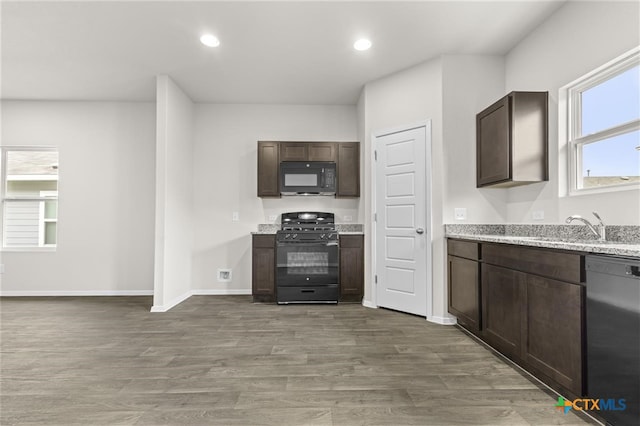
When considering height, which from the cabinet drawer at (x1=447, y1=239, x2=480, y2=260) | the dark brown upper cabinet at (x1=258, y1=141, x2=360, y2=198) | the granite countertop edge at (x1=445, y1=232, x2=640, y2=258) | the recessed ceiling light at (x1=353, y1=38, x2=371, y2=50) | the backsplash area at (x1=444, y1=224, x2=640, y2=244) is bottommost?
the cabinet drawer at (x1=447, y1=239, x2=480, y2=260)

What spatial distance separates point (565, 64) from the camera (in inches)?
104

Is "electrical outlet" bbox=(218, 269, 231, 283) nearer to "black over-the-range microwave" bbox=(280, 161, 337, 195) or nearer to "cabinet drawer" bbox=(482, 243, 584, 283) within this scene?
"black over-the-range microwave" bbox=(280, 161, 337, 195)

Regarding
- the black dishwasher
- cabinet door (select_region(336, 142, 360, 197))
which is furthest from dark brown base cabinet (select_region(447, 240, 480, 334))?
cabinet door (select_region(336, 142, 360, 197))

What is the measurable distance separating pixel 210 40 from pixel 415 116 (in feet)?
7.44

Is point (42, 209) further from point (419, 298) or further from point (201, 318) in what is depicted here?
point (419, 298)

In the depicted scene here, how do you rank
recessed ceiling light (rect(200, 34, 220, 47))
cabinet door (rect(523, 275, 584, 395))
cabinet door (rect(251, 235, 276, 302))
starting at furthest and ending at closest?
cabinet door (rect(251, 235, 276, 302)) → recessed ceiling light (rect(200, 34, 220, 47)) → cabinet door (rect(523, 275, 584, 395))

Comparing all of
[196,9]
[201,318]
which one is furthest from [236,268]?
[196,9]

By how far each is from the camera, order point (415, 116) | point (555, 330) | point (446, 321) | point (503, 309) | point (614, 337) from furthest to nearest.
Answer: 1. point (415, 116)
2. point (446, 321)
3. point (503, 309)
4. point (555, 330)
5. point (614, 337)

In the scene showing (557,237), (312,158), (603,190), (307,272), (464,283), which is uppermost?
(312,158)

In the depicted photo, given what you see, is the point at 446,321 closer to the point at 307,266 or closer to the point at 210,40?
the point at 307,266

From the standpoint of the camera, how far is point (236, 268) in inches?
187

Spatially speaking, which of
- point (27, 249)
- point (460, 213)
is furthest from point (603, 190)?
point (27, 249)

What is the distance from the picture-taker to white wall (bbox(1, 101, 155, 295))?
15.2 ft

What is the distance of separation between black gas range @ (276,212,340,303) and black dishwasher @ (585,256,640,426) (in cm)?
279
